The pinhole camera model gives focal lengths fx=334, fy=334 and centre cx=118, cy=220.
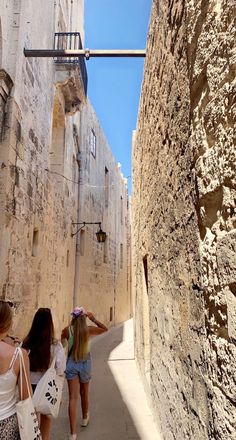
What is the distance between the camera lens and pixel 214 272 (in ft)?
4.25

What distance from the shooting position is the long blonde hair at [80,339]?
3551 millimetres

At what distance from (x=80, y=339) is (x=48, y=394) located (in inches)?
54.9

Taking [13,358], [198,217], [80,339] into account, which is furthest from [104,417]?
[198,217]

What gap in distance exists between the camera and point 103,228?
→ 15.2m

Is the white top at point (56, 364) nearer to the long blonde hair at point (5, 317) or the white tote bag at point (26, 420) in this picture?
the white tote bag at point (26, 420)

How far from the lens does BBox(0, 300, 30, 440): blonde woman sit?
1.65 metres

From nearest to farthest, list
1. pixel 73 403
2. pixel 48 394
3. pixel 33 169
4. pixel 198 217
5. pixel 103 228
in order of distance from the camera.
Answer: pixel 198 217
pixel 48 394
pixel 73 403
pixel 33 169
pixel 103 228

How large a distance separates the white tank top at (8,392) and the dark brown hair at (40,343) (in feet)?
2.36

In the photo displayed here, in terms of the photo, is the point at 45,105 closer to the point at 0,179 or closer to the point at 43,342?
the point at 0,179

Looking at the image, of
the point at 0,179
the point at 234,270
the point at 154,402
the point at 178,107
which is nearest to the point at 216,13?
the point at 178,107

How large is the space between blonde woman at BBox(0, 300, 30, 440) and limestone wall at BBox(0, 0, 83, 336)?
3037 mm

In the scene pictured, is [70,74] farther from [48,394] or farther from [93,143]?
[48,394]

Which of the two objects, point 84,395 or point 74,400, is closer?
point 74,400

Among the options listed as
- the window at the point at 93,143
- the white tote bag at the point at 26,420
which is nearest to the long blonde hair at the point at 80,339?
the white tote bag at the point at 26,420
